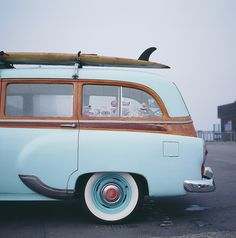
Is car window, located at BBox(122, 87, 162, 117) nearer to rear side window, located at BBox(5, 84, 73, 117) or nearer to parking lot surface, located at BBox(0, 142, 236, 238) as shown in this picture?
rear side window, located at BBox(5, 84, 73, 117)

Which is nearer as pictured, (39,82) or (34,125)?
(34,125)

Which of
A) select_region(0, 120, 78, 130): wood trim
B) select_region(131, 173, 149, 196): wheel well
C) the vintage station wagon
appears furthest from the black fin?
select_region(131, 173, 149, 196): wheel well

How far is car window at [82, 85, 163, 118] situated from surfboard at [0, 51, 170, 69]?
0.42m

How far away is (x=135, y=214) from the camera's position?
449 cm

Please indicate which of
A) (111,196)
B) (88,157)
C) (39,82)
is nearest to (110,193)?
(111,196)

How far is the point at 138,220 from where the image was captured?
4.64 metres

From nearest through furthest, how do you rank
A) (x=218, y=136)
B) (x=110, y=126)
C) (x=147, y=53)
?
1. (x=110, y=126)
2. (x=147, y=53)
3. (x=218, y=136)

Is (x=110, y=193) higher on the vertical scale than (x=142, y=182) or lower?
lower

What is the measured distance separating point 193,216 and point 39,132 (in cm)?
250

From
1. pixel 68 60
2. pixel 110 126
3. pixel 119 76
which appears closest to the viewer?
pixel 110 126

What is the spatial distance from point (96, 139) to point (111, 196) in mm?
778

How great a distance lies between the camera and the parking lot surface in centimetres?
409

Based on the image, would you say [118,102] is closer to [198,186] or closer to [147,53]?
[147,53]

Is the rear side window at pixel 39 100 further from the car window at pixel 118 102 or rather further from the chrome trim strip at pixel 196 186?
the chrome trim strip at pixel 196 186
